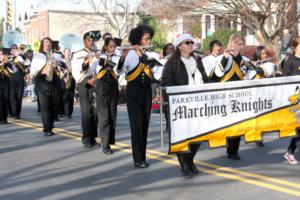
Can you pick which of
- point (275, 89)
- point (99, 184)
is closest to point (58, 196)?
point (99, 184)

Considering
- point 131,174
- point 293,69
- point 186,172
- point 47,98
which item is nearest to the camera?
point 186,172

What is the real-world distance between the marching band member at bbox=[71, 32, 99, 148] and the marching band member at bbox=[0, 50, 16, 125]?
16.1 ft

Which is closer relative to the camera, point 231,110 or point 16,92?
point 231,110

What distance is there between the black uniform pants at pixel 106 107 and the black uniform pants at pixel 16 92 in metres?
6.58

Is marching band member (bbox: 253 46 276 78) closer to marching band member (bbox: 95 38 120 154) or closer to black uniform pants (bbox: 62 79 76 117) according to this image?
marching band member (bbox: 95 38 120 154)

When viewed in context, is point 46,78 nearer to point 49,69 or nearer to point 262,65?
point 49,69

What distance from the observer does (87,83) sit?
10117 mm

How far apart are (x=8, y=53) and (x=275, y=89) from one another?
9629mm

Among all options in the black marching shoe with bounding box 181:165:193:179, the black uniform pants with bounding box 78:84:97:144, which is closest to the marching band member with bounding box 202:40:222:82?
the black marching shoe with bounding box 181:165:193:179

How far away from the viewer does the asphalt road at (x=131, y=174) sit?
22.3 ft

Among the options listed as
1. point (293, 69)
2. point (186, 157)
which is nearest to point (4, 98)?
point (186, 157)

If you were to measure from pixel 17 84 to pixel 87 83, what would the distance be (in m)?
6.20

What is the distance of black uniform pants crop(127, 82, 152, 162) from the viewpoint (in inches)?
327

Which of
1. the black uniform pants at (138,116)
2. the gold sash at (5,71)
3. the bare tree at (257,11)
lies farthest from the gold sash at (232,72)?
the bare tree at (257,11)
